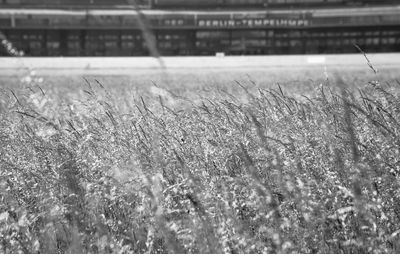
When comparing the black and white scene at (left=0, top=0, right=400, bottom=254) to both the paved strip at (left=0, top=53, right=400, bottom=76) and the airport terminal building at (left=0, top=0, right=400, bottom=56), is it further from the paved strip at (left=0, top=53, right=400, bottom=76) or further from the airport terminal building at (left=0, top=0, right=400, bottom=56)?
the airport terminal building at (left=0, top=0, right=400, bottom=56)

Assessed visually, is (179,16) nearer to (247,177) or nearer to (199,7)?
(199,7)

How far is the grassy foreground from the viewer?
9.93 ft

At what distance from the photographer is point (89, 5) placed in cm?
4303

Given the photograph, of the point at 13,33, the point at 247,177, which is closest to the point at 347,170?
the point at 247,177

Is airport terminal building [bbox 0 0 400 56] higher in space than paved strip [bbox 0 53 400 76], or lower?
higher

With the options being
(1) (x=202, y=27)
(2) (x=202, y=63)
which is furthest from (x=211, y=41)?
(2) (x=202, y=63)

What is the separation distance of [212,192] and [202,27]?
40.1 m

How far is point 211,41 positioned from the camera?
43.2 metres

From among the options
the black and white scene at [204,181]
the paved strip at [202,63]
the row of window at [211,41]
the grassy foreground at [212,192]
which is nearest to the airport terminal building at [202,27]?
Result: the row of window at [211,41]

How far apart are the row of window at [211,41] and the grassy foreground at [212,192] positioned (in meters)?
38.3

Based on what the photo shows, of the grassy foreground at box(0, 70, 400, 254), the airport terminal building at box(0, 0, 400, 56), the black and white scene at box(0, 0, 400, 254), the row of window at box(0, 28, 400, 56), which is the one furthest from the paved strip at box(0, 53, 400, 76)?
the grassy foreground at box(0, 70, 400, 254)

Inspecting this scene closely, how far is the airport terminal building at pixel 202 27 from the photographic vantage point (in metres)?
41.9

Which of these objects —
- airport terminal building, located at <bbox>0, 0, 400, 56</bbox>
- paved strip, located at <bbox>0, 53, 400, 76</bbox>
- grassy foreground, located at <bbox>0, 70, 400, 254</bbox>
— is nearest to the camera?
grassy foreground, located at <bbox>0, 70, 400, 254</bbox>

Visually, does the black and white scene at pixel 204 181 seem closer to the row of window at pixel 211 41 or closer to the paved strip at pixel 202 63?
the paved strip at pixel 202 63
